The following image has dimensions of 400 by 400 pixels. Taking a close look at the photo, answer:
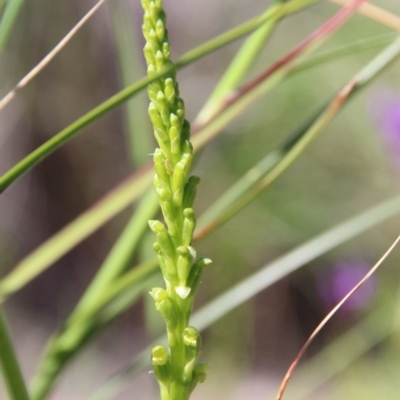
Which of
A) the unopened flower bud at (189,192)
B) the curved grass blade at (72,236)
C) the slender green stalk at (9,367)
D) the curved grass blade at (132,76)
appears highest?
the curved grass blade at (132,76)

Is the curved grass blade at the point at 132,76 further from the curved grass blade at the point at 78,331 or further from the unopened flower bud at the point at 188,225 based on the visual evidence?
the unopened flower bud at the point at 188,225

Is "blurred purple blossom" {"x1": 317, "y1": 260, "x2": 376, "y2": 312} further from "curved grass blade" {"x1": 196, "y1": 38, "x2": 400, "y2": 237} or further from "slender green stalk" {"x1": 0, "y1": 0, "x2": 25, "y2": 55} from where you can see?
"slender green stalk" {"x1": 0, "y1": 0, "x2": 25, "y2": 55}

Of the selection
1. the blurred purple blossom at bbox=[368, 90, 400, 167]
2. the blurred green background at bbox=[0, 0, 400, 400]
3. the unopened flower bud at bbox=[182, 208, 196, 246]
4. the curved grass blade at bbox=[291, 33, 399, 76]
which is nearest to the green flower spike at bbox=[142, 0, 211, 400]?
the unopened flower bud at bbox=[182, 208, 196, 246]

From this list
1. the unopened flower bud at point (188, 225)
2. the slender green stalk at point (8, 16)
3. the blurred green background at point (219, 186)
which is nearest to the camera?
the unopened flower bud at point (188, 225)

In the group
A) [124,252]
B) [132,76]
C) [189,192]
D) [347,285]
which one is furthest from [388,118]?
[189,192]

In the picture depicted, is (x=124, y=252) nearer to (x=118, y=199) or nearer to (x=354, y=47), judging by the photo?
(x=118, y=199)

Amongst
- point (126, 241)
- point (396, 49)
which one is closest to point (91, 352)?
point (126, 241)

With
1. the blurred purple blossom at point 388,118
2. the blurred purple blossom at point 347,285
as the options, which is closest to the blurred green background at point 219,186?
the blurred purple blossom at point 347,285
